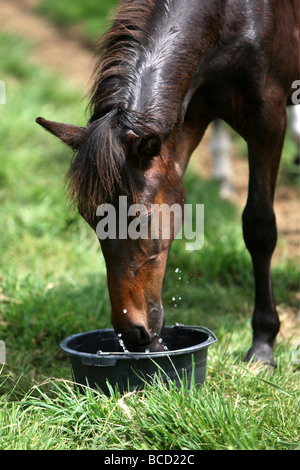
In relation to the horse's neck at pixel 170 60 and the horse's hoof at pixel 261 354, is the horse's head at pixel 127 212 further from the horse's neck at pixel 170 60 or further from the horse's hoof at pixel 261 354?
the horse's hoof at pixel 261 354

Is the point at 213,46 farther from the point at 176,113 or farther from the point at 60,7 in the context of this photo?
the point at 60,7

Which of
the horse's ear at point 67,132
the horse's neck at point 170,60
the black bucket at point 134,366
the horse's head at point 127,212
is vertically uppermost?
the horse's neck at point 170,60

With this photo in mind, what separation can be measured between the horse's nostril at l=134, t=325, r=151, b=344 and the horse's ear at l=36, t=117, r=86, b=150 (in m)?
0.80

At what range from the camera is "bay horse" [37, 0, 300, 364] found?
2.57 m

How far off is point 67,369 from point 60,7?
10744 millimetres

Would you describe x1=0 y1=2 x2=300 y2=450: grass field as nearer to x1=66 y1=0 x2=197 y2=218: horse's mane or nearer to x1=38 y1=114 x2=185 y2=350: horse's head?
x1=38 y1=114 x2=185 y2=350: horse's head

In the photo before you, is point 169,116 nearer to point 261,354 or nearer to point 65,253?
point 261,354

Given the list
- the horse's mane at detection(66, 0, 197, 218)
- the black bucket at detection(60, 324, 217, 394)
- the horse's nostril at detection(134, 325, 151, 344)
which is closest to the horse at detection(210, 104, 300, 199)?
the horse's mane at detection(66, 0, 197, 218)

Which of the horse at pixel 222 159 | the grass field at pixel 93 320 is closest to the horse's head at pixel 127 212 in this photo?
the grass field at pixel 93 320

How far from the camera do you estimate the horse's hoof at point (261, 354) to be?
134 inches

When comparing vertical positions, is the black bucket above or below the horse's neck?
below

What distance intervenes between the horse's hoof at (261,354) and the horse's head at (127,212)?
91cm

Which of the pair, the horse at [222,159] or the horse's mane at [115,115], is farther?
the horse at [222,159]

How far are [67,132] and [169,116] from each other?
17.6 inches
